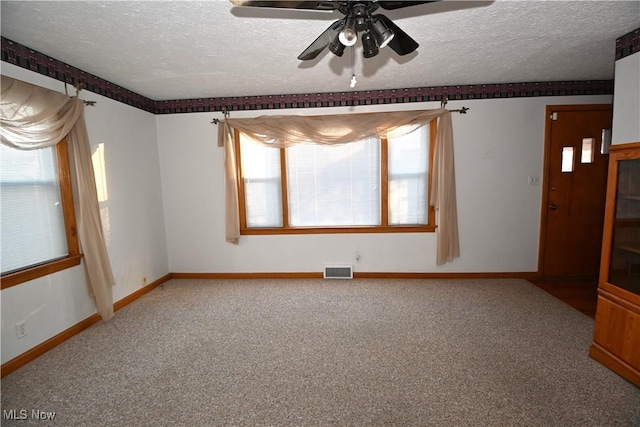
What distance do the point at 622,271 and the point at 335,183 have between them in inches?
107

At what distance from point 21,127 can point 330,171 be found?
9.40 ft

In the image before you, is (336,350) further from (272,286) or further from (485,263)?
(485,263)

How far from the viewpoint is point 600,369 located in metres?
1.96

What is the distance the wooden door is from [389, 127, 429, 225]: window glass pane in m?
1.47

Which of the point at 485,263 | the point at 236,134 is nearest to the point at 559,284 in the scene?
the point at 485,263

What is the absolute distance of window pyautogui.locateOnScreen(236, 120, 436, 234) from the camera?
3.61m

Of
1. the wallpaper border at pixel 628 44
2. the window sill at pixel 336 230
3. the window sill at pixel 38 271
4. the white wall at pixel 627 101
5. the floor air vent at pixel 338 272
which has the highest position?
the wallpaper border at pixel 628 44

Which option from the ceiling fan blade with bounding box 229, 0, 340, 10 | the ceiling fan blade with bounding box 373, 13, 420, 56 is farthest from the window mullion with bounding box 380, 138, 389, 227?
the ceiling fan blade with bounding box 229, 0, 340, 10

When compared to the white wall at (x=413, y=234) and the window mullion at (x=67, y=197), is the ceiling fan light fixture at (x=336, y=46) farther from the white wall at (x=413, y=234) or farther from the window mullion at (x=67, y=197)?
the window mullion at (x=67, y=197)

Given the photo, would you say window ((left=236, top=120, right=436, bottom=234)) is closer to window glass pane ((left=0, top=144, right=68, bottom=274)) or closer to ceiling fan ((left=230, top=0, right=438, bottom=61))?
window glass pane ((left=0, top=144, right=68, bottom=274))

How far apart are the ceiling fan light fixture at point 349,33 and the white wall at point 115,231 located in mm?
2526

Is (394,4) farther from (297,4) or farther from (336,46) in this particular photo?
(297,4)

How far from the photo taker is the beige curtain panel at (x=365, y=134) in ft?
11.2

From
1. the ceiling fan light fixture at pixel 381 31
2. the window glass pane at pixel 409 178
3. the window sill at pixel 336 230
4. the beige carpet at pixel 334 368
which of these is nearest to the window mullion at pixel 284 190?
the window sill at pixel 336 230
